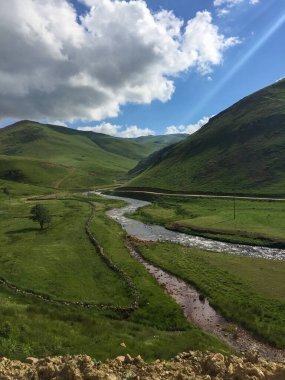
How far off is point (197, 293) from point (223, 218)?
5553 centimetres

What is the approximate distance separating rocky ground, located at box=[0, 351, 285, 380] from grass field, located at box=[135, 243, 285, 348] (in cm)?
1796

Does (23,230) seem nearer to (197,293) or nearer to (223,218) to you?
(197,293)

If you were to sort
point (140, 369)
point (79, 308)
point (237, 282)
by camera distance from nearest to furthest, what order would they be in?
point (140, 369) < point (79, 308) < point (237, 282)

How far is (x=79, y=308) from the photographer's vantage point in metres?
44.0

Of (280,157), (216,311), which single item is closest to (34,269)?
(216,311)

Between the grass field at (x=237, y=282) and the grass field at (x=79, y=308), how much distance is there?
18.8ft

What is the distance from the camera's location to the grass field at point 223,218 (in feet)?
283

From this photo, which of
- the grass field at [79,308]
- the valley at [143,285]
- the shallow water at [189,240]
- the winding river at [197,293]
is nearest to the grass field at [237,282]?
the valley at [143,285]

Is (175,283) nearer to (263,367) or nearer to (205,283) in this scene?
(205,283)

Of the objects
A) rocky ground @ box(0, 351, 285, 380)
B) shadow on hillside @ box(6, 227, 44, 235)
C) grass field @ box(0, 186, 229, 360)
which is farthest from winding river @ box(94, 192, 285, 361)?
shadow on hillside @ box(6, 227, 44, 235)

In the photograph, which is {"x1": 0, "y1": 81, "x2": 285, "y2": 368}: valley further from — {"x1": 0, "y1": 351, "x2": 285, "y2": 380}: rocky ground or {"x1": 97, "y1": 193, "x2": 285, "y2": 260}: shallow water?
{"x1": 0, "y1": 351, "x2": 285, "y2": 380}: rocky ground

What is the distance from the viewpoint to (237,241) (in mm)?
84188

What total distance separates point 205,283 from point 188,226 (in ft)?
145

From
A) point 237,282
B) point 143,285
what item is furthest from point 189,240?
point 143,285
